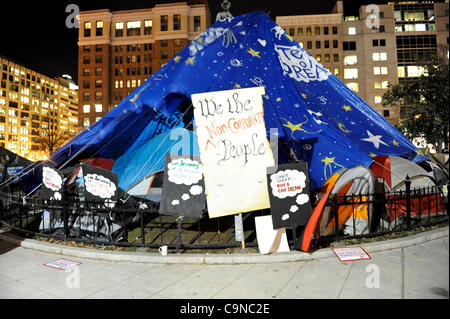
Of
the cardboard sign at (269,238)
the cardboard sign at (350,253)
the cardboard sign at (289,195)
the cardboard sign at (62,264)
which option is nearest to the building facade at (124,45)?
the cardboard sign at (62,264)

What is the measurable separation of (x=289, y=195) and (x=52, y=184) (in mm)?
5932

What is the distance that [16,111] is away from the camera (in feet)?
373

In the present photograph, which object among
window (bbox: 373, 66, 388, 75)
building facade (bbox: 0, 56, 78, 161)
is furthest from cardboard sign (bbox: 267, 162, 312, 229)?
building facade (bbox: 0, 56, 78, 161)

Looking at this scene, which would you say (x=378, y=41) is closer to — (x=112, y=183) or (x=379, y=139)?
→ (x=379, y=139)

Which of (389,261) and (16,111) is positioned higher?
(16,111)

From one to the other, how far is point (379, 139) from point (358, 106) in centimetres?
187

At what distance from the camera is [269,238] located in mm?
6102

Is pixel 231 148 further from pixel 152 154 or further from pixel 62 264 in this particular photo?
pixel 62 264

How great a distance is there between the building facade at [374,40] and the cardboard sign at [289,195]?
74545mm

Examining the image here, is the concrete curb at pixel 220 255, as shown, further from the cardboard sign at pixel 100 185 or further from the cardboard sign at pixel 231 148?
the cardboard sign at pixel 100 185

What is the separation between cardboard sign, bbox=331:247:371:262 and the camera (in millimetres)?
5797

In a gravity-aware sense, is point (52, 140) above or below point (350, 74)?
below

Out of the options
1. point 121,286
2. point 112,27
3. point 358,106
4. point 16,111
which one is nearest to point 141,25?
point 112,27

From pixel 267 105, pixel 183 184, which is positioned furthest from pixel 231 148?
pixel 267 105
